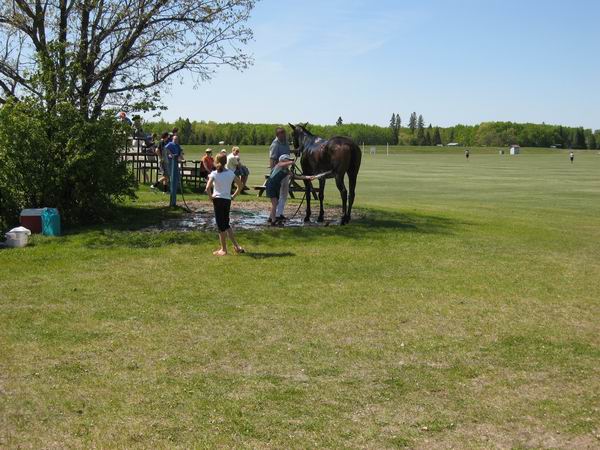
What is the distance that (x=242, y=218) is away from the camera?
18922 mm

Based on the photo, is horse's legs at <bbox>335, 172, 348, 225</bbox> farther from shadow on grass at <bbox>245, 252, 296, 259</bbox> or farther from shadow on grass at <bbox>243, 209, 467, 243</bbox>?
shadow on grass at <bbox>245, 252, 296, 259</bbox>

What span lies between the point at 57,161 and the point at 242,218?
200 inches

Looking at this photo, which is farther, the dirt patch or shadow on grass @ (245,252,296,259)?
the dirt patch

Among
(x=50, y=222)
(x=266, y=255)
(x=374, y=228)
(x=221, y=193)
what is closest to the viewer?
(x=221, y=193)

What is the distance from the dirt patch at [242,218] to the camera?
17.0 meters

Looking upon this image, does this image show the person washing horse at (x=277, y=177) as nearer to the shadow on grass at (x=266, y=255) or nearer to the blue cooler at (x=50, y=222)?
the shadow on grass at (x=266, y=255)

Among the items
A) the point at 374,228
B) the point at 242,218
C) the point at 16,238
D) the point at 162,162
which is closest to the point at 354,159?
the point at 374,228

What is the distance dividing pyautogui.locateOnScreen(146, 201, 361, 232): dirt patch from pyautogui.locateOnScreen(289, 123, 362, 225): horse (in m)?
0.69

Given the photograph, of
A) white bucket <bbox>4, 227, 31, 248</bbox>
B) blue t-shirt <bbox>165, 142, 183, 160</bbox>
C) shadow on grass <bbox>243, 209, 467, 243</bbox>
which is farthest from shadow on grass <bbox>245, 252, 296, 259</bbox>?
blue t-shirt <bbox>165, 142, 183, 160</bbox>

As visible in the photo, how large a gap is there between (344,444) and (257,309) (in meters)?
4.32

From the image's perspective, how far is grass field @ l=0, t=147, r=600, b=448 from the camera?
588 cm

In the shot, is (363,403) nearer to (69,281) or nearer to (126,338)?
(126,338)

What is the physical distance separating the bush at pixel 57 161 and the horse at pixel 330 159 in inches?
191

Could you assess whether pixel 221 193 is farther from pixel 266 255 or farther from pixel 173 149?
pixel 173 149
